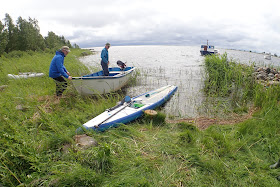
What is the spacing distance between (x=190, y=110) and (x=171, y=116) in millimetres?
1192

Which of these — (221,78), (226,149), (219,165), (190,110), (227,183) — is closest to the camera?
(227,183)

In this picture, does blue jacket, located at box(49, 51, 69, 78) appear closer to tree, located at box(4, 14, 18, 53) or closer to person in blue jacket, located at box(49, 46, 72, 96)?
person in blue jacket, located at box(49, 46, 72, 96)

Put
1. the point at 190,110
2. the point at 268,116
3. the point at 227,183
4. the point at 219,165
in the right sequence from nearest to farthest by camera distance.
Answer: the point at 227,183 < the point at 219,165 < the point at 268,116 < the point at 190,110

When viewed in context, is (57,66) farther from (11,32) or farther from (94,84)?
(11,32)

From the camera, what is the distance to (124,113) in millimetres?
4766

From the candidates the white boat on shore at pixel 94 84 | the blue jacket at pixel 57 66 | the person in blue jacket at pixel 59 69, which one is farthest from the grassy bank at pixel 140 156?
the white boat on shore at pixel 94 84

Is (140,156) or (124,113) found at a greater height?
(124,113)

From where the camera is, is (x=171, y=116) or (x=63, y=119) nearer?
(x=63, y=119)

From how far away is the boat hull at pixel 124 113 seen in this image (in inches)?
160

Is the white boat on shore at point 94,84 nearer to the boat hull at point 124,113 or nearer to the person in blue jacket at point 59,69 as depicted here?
the person in blue jacket at point 59,69

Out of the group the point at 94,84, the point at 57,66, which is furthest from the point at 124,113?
the point at 57,66

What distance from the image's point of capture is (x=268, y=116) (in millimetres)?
4105

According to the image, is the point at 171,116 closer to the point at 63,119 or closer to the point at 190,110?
the point at 190,110

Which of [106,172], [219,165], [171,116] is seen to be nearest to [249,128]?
[219,165]
